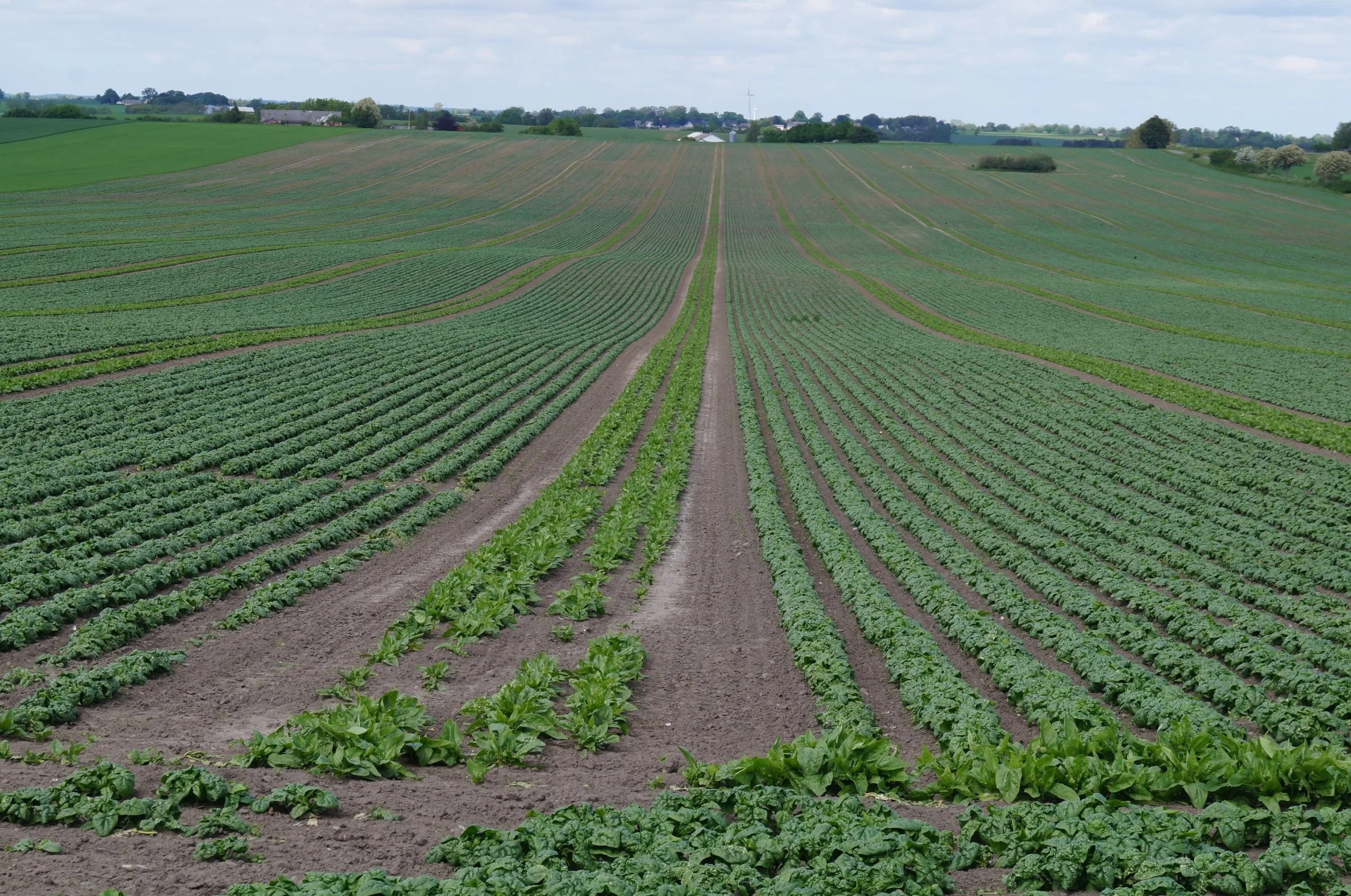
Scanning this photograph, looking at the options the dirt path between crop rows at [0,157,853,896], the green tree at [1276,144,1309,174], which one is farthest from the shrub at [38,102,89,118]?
the green tree at [1276,144,1309,174]

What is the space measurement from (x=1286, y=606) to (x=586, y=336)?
120ft

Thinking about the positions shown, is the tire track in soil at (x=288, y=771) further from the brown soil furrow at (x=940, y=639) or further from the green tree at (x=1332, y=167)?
the green tree at (x=1332, y=167)

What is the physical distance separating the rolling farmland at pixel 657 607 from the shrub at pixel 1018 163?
10147 centimetres

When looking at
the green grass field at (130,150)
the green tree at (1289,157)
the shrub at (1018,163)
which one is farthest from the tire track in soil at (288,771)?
the green tree at (1289,157)

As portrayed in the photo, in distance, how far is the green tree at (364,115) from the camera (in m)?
166

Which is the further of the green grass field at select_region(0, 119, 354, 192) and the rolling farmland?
the green grass field at select_region(0, 119, 354, 192)

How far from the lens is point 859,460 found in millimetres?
26375

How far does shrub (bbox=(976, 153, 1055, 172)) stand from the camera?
14312 cm

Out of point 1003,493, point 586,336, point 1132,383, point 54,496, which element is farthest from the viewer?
point 586,336

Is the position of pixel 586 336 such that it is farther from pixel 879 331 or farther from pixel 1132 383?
pixel 1132 383

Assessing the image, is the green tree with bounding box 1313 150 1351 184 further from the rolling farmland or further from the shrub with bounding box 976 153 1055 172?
the rolling farmland

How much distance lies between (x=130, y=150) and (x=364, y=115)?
175 feet

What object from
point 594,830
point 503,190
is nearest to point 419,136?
point 503,190

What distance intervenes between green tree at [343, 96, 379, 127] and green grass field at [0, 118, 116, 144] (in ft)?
122
